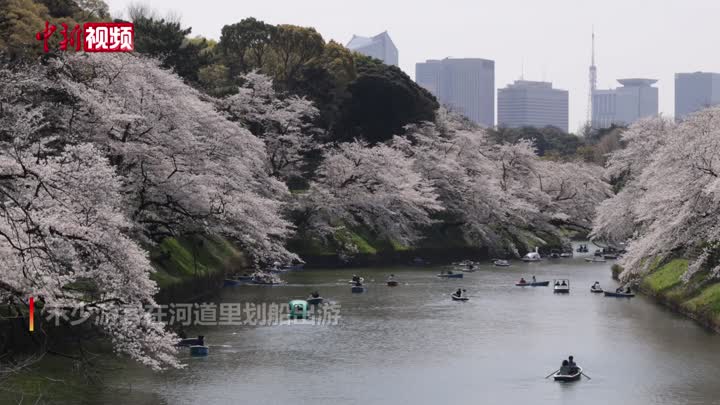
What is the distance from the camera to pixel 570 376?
99.8 feet

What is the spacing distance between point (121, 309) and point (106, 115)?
43.2ft

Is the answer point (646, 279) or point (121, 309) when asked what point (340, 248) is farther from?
point (121, 309)

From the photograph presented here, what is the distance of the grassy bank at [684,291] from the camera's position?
4012cm

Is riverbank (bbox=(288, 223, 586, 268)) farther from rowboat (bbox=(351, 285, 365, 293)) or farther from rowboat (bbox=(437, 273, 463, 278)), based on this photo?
rowboat (bbox=(351, 285, 365, 293))

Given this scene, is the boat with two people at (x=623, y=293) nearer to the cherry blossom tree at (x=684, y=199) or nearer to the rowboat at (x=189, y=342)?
the cherry blossom tree at (x=684, y=199)

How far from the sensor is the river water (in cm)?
2811

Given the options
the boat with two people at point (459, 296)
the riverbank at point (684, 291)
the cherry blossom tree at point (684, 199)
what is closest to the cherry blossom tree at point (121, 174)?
the boat with two people at point (459, 296)

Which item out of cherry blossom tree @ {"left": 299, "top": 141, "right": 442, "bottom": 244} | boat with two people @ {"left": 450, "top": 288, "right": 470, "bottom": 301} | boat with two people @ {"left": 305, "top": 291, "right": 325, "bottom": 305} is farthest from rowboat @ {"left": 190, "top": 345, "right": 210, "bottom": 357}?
cherry blossom tree @ {"left": 299, "top": 141, "right": 442, "bottom": 244}

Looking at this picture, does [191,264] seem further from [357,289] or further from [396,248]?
[396,248]

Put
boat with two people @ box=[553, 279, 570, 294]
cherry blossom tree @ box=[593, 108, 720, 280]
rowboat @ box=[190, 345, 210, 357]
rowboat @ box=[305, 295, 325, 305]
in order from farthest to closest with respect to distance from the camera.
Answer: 1. boat with two people @ box=[553, 279, 570, 294]
2. rowboat @ box=[305, 295, 325, 305]
3. cherry blossom tree @ box=[593, 108, 720, 280]
4. rowboat @ box=[190, 345, 210, 357]

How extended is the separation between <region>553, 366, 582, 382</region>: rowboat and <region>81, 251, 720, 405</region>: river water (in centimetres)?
26

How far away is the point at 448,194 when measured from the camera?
7862 centimetres

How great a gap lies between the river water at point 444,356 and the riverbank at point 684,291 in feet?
2.14

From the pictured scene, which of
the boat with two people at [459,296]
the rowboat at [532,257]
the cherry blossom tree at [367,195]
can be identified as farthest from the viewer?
the rowboat at [532,257]
